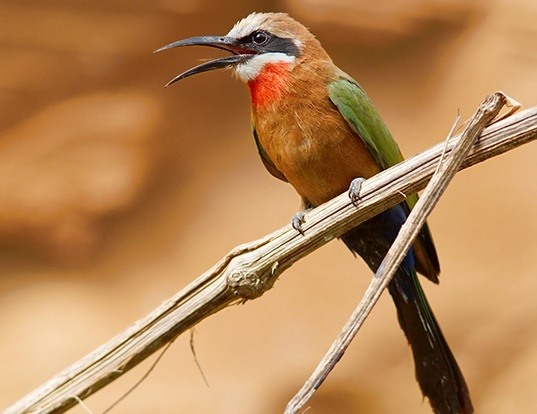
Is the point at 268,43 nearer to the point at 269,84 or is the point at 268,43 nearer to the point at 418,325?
the point at 269,84

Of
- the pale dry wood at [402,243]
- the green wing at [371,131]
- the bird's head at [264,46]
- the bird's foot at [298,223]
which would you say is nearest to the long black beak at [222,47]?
the bird's head at [264,46]

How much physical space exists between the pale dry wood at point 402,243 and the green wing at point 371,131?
61 cm

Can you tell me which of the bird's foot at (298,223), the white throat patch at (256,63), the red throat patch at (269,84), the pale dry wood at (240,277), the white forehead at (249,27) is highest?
the white forehead at (249,27)

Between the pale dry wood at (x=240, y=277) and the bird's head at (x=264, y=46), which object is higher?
the bird's head at (x=264, y=46)

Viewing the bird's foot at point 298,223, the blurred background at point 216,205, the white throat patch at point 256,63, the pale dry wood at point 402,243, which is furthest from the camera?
the blurred background at point 216,205

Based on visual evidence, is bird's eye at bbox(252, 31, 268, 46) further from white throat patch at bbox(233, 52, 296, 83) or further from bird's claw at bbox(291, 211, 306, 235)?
bird's claw at bbox(291, 211, 306, 235)

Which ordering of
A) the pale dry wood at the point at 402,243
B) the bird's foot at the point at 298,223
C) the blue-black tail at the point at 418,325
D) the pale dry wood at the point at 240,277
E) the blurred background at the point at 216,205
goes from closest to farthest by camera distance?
the pale dry wood at the point at 402,243 < the pale dry wood at the point at 240,277 < the bird's foot at the point at 298,223 < the blue-black tail at the point at 418,325 < the blurred background at the point at 216,205

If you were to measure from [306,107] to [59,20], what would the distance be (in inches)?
53.2

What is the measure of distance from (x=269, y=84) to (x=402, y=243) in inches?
32.4

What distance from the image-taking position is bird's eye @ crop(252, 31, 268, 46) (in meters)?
2.02

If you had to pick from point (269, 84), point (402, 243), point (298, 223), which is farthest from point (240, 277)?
point (269, 84)

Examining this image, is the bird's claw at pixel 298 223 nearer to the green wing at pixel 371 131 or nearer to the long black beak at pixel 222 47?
the green wing at pixel 371 131

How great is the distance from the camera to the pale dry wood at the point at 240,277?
1.29 meters

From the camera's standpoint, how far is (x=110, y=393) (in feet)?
9.75
